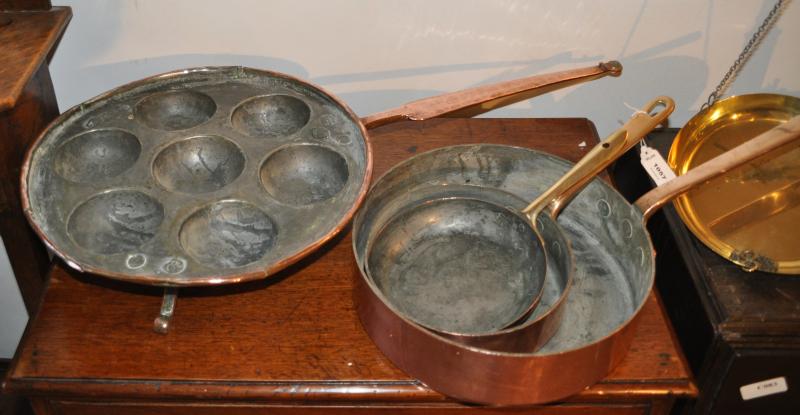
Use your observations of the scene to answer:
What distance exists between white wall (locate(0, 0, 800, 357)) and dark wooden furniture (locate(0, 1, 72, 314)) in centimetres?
11

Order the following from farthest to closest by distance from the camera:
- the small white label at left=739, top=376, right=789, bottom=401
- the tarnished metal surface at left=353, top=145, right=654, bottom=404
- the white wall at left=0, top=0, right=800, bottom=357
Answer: the white wall at left=0, top=0, right=800, bottom=357 < the small white label at left=739, top=376, right=789, bottom=401 < the tarnished metal surface at left=353, top=145, right=654, bottom=404

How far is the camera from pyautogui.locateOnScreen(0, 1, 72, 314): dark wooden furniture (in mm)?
1061

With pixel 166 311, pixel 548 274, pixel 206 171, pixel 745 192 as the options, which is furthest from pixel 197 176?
pixel 745 192

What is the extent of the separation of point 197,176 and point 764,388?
873 millimetres

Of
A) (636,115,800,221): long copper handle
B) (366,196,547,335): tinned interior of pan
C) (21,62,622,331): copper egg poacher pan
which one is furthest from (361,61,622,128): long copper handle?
(636,115,800,221): long copper handle

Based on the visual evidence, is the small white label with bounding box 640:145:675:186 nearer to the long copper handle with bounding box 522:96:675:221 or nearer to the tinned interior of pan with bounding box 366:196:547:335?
the long copper handle with bounding box 522:96:675:221

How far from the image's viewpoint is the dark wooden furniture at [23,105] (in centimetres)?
106

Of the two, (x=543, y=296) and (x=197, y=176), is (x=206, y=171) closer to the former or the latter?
(x=197, y=176)

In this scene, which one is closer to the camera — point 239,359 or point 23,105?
point 239,359

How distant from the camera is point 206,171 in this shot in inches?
44.7

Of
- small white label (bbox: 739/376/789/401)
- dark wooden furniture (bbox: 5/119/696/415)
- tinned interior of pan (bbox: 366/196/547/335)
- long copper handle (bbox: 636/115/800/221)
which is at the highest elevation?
long copper handle (bbox: 636/115/800/221)

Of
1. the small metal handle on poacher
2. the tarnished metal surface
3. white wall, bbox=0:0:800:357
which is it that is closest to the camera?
the tarnished metal surface

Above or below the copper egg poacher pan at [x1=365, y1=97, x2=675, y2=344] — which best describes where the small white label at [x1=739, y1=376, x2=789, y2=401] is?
below

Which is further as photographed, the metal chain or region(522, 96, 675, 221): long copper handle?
the metal chain
